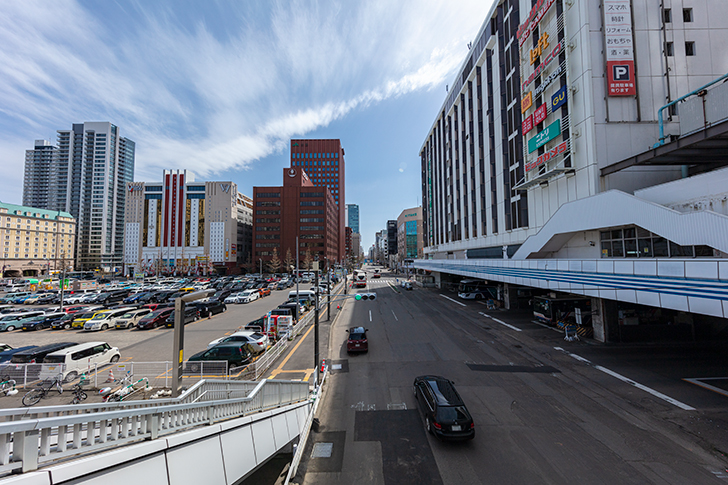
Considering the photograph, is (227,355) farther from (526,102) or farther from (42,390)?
(526,102)

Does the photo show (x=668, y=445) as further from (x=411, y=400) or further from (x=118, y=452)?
(x=118, y=452)

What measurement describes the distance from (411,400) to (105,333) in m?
29.1

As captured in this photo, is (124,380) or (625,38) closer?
(124,380)

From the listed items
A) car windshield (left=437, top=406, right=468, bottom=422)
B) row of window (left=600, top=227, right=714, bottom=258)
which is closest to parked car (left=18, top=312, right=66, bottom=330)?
car windshield (left=437, top=406, right=468, bottom=422)

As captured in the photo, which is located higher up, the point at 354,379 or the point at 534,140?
the point at 534,140

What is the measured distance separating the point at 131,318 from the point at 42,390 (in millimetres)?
16385

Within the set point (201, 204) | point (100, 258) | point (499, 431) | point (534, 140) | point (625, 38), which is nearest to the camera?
point (499, 431)

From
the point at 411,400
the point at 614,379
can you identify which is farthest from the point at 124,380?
the point at 614,379

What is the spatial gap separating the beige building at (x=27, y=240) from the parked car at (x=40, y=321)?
81.4m

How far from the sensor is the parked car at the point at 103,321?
2697 cm

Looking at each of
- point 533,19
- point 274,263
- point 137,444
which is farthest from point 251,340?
point 274,263

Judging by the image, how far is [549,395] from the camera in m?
13.4

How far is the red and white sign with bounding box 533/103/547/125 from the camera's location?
2693 centimetres

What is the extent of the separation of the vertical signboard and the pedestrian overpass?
3102 centimetres
